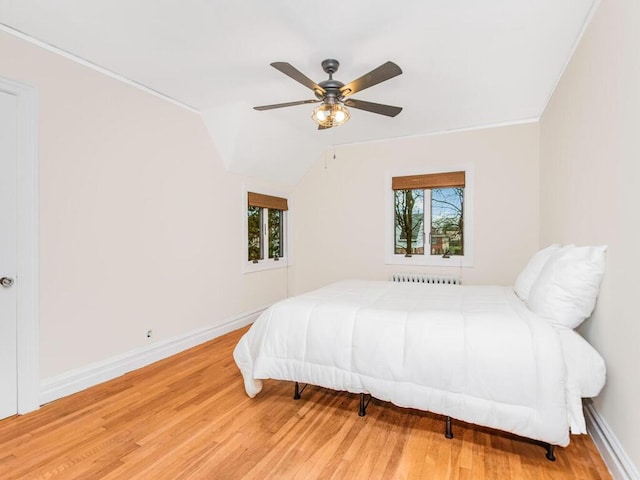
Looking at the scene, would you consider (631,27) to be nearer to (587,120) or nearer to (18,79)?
(587,120)

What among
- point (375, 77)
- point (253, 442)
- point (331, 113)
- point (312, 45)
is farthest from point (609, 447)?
point (312, 45)

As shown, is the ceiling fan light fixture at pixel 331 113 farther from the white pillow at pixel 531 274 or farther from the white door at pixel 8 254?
the white door at pixel 8 254

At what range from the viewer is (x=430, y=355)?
1.88 metres

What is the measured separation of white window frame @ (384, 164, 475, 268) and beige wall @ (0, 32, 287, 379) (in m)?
2.21

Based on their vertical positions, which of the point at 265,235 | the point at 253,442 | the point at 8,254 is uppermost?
the point at 265,235

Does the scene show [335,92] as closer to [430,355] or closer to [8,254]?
[430,355]

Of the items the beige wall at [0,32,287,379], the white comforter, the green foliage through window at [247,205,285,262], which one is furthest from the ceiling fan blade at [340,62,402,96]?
the green foliage through window at [247,205,285,262]

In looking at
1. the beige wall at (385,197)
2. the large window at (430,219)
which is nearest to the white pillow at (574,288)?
the beige wall at (385,197)

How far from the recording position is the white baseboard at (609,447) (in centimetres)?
149

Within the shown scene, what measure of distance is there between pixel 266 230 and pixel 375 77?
9.71ft

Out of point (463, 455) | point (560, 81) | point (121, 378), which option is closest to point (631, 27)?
point (560, 81)

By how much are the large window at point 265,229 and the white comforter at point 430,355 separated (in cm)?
217

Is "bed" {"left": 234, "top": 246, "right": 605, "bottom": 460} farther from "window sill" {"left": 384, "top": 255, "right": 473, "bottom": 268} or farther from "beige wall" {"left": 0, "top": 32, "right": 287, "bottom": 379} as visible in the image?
"window sill" {"left": 384, "top": 255, "right": 473, "bottom": 268}

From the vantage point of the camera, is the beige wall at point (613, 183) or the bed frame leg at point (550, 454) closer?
the beige wall at point (613, 183)
